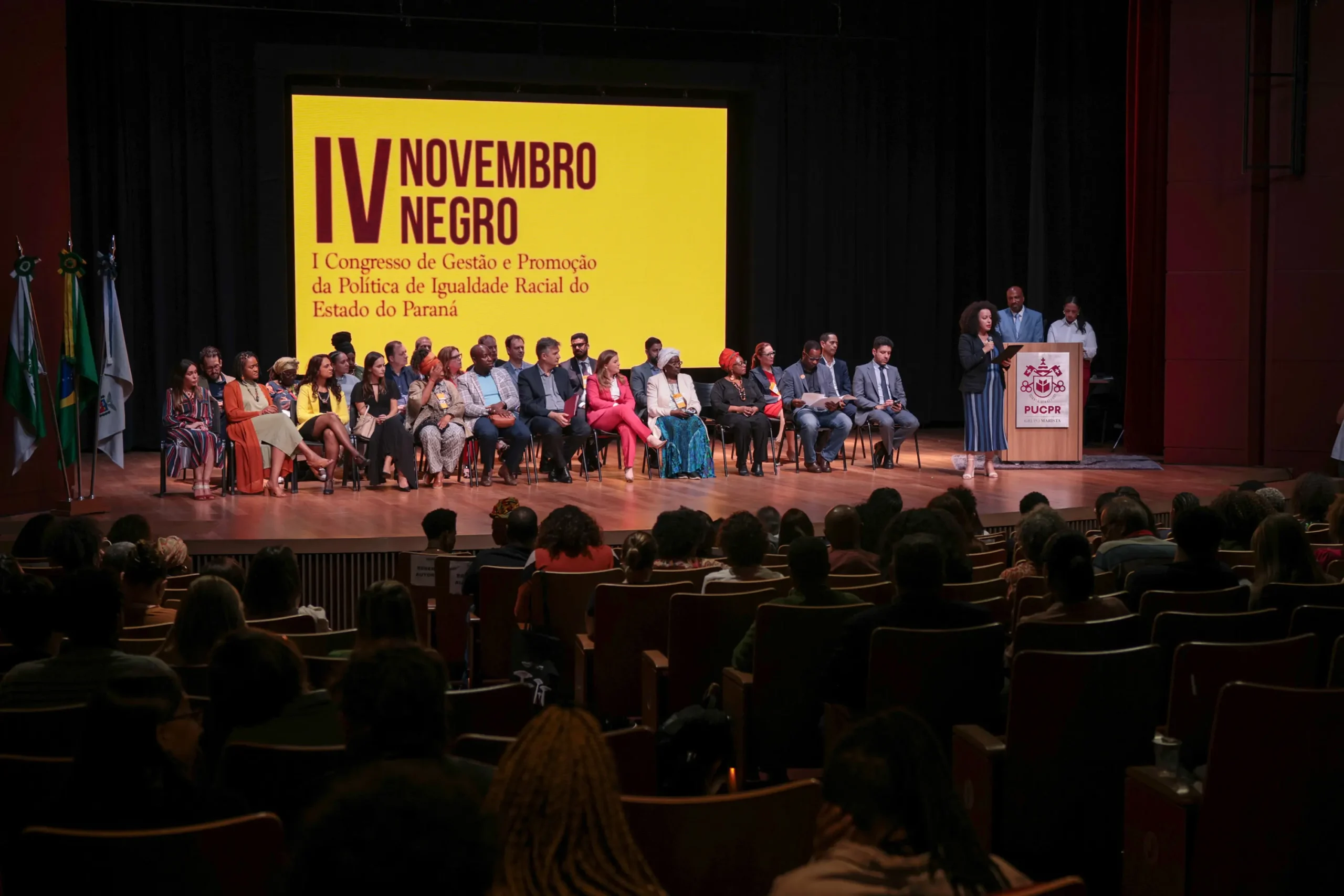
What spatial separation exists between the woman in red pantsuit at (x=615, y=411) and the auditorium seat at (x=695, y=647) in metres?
6.29

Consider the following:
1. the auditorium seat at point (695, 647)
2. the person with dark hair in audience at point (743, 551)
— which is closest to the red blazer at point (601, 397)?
the person with dark hair in audience at point (743, 551)

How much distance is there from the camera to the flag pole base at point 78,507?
808cm

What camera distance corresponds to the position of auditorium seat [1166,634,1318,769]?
9.53 ft

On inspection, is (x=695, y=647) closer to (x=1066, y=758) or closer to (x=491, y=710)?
(x=491, y=710)

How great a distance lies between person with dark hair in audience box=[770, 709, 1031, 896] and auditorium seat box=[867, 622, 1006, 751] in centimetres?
141

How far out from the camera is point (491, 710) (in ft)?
8.84

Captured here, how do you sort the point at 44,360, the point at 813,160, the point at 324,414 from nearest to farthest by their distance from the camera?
the point at 44,360, the point at 324,414, the point at 813,160

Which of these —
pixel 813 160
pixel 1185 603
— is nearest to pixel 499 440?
pixel 813 160

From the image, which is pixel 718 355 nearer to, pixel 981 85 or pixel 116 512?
pixel 981 85

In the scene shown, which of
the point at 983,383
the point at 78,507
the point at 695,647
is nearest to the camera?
the point at 695,647

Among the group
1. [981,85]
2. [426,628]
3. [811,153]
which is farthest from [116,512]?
[981,85]

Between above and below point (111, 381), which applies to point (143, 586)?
below

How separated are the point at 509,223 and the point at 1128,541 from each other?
27.9 feet

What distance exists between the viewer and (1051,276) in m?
13.5
